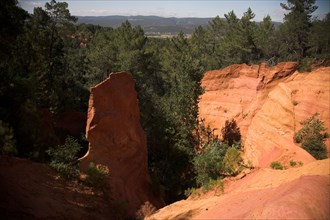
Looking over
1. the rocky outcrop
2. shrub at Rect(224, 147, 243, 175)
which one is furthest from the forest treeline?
shrub at Rect(224, 147, 243, 175)

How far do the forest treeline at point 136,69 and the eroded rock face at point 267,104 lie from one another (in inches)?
130

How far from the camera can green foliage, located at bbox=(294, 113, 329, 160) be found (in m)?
17.2

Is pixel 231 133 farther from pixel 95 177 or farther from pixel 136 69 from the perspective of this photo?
pixel 136 69

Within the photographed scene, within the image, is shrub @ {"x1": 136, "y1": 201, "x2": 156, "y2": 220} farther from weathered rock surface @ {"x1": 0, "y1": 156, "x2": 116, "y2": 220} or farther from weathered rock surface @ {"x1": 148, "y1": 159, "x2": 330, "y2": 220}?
weathered rock surface @ {"x1": 0, "y1": 156, "x2": 116, "y2": 220}

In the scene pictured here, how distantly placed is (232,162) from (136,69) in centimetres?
2030

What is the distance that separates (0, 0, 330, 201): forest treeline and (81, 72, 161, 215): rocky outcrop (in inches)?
103

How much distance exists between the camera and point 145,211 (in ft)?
55.7

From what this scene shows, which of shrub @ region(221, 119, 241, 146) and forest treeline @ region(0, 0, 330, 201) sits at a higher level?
forest treeline @ region(0, 0, 330, 201)

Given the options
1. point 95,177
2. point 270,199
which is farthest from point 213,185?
point 95,177

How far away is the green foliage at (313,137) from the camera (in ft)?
56.3

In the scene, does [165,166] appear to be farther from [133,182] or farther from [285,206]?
[285,206]

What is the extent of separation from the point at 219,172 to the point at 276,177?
4235mm

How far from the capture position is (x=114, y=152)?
17625mm

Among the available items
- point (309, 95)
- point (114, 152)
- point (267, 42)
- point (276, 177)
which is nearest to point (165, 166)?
point (114, 152)
